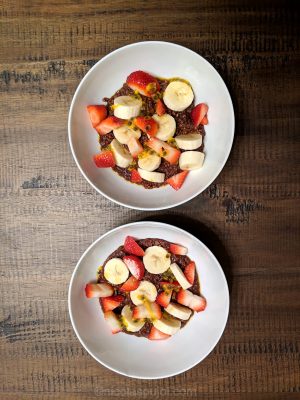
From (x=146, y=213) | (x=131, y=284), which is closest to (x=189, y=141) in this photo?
(x=146, y=213)

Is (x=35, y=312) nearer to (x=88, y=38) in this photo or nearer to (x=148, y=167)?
(x=148, y=167)

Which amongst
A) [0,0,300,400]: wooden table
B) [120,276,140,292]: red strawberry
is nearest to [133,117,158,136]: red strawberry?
[0,0,300,400]: wooden table

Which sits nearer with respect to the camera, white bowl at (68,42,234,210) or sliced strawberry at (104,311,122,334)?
white bowl at (68,42,234,210)

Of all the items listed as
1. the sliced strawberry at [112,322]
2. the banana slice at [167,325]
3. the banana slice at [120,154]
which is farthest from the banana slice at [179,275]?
the banana slice at [120,154]

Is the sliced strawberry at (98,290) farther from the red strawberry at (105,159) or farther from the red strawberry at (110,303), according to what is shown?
the red strawberry at (105,159)

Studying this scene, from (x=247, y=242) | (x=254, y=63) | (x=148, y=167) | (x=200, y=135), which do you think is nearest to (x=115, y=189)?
(x=148, y=167)

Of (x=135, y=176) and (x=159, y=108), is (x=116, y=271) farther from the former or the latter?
(x=159, y=108)

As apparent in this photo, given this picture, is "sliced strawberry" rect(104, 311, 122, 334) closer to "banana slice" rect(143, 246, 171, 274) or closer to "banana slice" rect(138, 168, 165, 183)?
"banana slice" rect(143, 246, 171, 274)
